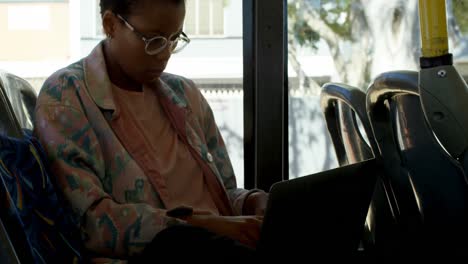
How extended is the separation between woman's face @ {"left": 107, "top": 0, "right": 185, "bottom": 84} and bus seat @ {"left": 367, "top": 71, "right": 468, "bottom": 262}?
1.49 ft

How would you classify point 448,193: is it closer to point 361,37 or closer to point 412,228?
point 412,228

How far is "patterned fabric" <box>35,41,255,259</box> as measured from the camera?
1372mm

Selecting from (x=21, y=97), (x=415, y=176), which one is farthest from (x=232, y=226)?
(x=21, y=97)

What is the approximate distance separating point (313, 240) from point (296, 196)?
11 centimetres

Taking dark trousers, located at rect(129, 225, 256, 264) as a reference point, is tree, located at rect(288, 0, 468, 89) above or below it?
above

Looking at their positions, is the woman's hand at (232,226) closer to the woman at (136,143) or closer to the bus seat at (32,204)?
the woman at (136,143)

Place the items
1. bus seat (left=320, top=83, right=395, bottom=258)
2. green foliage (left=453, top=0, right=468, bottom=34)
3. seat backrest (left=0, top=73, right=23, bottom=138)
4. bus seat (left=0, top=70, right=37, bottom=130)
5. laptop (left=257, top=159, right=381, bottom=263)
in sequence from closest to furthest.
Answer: laptop (left=257, top=159, right=381, bottom=263), seat backrest (left=0, top=73, right=23, bottom=138), bus seat (left=320, top=83, right=395, bottom=258), bus seat (left=0, top=70, right=37, bottom=130), green foliage (left=453, top=0, right=468, bottom=34)

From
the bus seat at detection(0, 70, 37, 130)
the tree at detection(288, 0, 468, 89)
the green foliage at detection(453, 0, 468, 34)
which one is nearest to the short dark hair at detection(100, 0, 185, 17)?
the bus seat at detection(0, 70, 37, 130)

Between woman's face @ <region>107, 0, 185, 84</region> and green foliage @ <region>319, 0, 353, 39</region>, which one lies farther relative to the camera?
green foliage @ <region>319, 0, 353, 39</region>

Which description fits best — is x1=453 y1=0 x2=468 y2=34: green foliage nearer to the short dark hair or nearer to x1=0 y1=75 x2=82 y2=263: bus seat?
the short dark hair

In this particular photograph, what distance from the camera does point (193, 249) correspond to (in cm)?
115

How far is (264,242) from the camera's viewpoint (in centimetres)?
114

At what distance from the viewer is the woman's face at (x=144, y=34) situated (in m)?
1.56

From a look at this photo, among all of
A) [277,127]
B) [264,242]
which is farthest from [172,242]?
[277,127]
